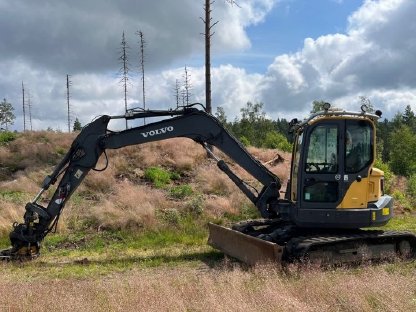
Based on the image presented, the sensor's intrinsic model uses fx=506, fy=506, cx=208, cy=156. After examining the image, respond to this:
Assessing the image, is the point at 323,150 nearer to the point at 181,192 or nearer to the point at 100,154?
the point at 100,154

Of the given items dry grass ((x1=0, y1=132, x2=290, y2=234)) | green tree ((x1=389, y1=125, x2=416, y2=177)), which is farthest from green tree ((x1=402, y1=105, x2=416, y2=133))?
dry grass ((x1=0, y1=132, x2=290, y2=234))

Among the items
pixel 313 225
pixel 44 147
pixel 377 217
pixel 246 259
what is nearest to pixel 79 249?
pixel 246 259

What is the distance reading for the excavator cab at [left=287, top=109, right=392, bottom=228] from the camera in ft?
32.5

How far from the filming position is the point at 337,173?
9.88 meters

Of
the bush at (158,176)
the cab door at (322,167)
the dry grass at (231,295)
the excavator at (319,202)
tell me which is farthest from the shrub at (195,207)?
the dry grass at (231,295)

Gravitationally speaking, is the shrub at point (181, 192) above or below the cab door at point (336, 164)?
below

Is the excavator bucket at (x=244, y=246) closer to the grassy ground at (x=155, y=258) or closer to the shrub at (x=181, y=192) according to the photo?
the grassy ground at (x=155, y=258)

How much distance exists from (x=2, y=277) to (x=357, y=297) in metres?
6.73

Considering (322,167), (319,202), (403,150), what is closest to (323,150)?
(322,167)

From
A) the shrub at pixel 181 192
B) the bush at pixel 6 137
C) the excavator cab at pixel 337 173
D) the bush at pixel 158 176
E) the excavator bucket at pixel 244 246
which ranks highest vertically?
the bush at pixel 6 137

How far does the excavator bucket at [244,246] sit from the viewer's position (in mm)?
9359

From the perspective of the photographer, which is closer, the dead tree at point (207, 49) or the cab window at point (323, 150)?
the cab window at point (323, 150)

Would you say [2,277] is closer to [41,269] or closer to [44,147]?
[41,269]

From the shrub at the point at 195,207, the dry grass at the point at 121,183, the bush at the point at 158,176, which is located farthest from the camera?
the bush at the point at 158,176
